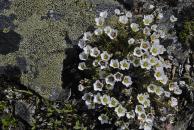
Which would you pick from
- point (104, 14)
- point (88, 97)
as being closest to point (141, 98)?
point (88, 97)

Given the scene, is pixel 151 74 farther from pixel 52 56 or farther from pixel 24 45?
pixel 24 45

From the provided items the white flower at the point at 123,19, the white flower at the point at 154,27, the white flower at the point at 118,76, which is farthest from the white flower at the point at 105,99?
the white flower at the point at 154,27

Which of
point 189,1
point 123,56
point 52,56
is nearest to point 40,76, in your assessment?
point 52,56

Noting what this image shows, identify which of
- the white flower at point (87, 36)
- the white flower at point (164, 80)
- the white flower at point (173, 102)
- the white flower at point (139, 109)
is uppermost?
the white flower at point (87, 36)

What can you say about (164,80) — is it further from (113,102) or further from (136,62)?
(113,102)

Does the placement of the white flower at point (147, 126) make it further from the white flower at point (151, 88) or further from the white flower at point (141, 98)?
the white flower at point (151, 88)

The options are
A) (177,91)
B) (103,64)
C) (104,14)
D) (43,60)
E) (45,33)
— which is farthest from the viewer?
(45,33)

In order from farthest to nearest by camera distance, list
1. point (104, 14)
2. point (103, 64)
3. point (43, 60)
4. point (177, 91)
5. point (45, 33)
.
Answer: point (45, 33) < point (43, 60) < point (104, 14) < point (177, 91) < point (103, 64)
